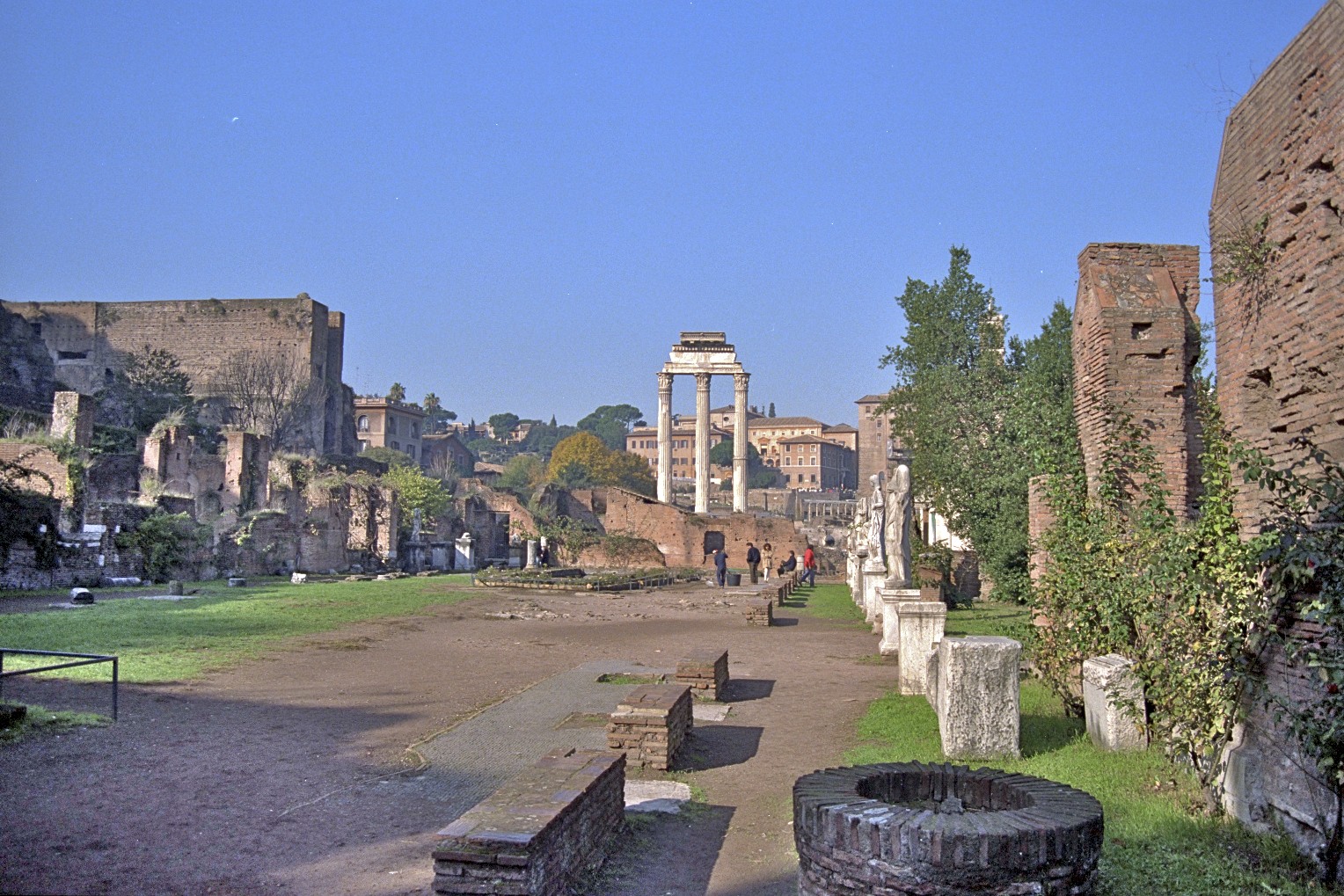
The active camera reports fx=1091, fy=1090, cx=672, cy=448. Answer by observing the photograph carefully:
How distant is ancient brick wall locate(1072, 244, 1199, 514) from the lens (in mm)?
8586

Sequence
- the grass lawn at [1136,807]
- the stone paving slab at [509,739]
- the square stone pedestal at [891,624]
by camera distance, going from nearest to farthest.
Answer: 1. the grass lawn at [1136,807]
2. the stone paving slab at [509,739]
3. the square stone pedestal at [891,624]

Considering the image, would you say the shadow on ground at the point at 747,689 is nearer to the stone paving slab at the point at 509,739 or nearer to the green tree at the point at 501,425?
the stone paving slab at the point at 509,739

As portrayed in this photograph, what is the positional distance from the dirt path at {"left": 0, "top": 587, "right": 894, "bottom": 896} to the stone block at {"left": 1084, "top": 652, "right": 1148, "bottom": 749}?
1.80m

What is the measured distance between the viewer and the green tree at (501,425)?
6378 inches

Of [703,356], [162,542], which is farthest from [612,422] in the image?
[162,542]

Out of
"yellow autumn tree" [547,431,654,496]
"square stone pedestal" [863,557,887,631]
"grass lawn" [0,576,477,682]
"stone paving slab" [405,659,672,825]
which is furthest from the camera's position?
"yellow autumn tree" [547,431,654,496]

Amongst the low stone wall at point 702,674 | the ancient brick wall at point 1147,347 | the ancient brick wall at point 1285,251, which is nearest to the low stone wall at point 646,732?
the low stone wall at point 702,674

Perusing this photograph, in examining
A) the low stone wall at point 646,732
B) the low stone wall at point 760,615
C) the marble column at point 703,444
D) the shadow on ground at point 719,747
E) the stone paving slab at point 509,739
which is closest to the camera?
the stone paving slab at point 509,739

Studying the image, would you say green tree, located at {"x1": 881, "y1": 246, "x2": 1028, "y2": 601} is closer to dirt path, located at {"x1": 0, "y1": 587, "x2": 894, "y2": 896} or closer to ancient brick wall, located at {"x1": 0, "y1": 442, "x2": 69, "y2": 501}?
dirt path, located at {"x1": 0, "y1": 587, "x2": 894, "y2": 896}

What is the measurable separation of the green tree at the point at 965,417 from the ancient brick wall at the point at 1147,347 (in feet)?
13.6

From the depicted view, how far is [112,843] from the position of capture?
5156 millimetres

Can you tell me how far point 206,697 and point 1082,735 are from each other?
7287mm

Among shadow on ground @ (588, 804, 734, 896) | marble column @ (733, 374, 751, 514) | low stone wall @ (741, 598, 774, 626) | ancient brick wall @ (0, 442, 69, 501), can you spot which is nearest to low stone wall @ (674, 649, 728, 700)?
shadow on ground @ (588, 804, 734, 896)

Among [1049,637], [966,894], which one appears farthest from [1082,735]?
[966,894]
